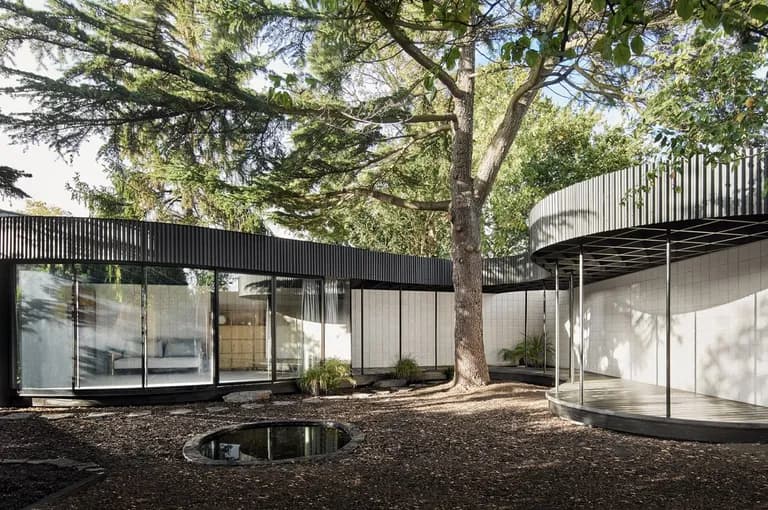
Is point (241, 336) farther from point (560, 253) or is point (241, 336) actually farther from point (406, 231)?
point (406, 231)

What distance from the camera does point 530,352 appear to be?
58.1 ft

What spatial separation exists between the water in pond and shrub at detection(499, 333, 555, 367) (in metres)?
9.93

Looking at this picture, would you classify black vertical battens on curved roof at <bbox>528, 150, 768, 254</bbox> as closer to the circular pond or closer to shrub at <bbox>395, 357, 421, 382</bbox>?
the circular pond

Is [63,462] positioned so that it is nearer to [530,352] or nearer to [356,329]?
[356,329]

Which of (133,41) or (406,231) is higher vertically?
(133,41)

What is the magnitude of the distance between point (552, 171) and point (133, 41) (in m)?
14.7

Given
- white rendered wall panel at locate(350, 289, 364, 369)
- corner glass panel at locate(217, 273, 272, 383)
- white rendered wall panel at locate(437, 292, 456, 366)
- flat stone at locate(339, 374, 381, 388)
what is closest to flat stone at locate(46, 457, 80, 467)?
corner glass panel at locate(217, 273, 272, 383)

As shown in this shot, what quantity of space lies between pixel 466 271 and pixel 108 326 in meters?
7.21

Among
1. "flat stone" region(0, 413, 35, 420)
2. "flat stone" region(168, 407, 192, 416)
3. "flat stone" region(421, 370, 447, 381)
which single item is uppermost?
"flat stone" region(0, 413, 35, 420)

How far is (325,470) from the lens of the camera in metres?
6.44

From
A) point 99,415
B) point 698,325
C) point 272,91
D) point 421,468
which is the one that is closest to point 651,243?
point 698,325

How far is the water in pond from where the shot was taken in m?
7.45

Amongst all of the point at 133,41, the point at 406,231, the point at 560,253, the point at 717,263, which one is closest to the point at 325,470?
the point at 560,253

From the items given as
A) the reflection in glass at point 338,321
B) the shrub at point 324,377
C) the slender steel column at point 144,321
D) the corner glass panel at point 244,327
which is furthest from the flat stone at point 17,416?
the reflection in glass at point 338,321
